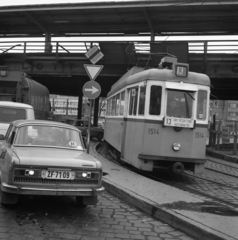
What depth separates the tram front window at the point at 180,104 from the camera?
373 inches

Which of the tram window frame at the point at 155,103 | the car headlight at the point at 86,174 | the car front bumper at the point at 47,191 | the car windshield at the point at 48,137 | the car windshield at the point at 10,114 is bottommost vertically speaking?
the car front bumper at the point at 47,191

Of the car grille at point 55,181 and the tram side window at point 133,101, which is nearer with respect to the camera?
the car grille at point 55,181

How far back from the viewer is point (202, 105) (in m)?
9.70

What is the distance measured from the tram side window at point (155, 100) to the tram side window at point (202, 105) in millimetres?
1071

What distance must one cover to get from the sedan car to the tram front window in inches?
144

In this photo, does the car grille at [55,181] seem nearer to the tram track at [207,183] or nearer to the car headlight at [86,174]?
the car headlight at [86,174]

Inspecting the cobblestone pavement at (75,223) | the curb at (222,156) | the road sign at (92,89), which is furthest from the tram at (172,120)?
the curb at (222,156)

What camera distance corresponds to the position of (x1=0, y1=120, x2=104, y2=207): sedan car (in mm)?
5328

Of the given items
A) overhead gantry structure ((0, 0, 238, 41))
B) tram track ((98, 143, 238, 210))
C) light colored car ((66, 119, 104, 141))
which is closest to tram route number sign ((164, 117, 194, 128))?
tram track ((98, 143, 238, 210))

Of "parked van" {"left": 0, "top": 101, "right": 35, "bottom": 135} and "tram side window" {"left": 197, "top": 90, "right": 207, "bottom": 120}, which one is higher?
"tram side window" {"left": 197, "top": 90, "right": 207, "bottom": 120}

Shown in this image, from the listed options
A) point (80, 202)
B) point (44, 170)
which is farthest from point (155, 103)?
point (44, 170)

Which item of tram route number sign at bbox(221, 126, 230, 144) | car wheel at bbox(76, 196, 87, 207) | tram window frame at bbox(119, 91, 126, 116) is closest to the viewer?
car wheel at bbox(76, 196, 87, 207)

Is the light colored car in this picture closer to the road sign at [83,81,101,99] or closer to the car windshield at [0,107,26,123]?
the car windshield at [0,107,26,123]

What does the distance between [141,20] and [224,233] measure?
71.7 ft
